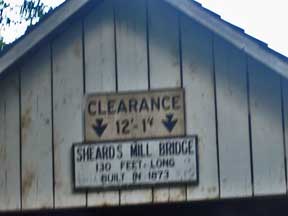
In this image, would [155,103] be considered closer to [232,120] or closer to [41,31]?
[232,120]

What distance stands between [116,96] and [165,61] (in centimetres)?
58

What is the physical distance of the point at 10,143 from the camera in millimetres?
8820

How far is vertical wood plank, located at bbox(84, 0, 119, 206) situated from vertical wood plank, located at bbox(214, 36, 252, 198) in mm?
1031

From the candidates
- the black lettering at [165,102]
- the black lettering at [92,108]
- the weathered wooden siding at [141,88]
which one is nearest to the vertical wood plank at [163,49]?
the weathered wooden siding at [141,88]

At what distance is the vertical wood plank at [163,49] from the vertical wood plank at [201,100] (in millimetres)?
80

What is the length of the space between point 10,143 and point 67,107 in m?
0.67

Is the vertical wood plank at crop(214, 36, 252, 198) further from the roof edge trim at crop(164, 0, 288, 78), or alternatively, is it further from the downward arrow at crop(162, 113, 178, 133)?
the downward arrow at crop(162, 113, 178, 133)

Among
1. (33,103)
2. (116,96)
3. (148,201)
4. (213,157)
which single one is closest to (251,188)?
(213,157)

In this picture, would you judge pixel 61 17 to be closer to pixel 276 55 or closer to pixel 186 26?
pixel 186 26

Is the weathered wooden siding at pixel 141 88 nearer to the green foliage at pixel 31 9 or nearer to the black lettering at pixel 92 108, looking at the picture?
the black lettering at pixel 92 108

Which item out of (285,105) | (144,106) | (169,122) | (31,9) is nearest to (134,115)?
(144,106)

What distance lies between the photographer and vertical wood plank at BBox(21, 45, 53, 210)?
343 inches

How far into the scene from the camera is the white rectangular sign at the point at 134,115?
8.59 meters

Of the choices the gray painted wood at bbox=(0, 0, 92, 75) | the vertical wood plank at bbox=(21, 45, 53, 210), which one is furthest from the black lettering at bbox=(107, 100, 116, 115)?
the gray painted wood at bbox=(0, 0, 92, 75)
